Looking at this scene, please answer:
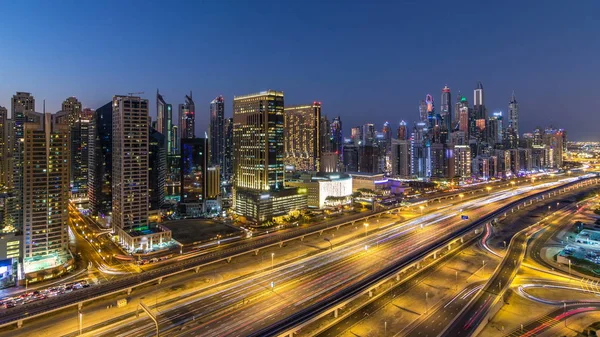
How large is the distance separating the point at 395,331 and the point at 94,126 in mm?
93723

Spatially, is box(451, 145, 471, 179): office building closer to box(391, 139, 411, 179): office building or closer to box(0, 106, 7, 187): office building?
box(391, 139, 411, 179): office building

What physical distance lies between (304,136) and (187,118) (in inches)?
2612

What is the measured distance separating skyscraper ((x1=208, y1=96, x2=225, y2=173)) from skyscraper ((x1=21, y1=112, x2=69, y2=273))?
132400 mm

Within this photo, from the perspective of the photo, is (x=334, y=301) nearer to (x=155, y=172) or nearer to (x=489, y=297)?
(x=489, y=297)

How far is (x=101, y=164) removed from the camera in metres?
88.6

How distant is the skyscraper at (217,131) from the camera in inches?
7623

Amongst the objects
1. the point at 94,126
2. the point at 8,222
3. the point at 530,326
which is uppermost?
the point at 94,126

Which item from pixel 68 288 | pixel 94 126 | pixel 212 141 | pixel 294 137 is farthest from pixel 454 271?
pixel 212 141

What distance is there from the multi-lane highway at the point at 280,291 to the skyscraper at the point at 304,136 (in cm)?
10996

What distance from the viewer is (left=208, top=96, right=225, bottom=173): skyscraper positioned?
635 feet

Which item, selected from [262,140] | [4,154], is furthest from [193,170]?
[4,154]

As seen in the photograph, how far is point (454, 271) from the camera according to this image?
2108 inches

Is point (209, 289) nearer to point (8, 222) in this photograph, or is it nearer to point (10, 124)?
point (8, 222)

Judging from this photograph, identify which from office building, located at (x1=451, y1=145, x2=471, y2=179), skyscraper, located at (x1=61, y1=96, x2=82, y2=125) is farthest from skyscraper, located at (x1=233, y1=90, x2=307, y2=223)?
office building, located at (x1=451, y1=145, x2=471, y2=179)
